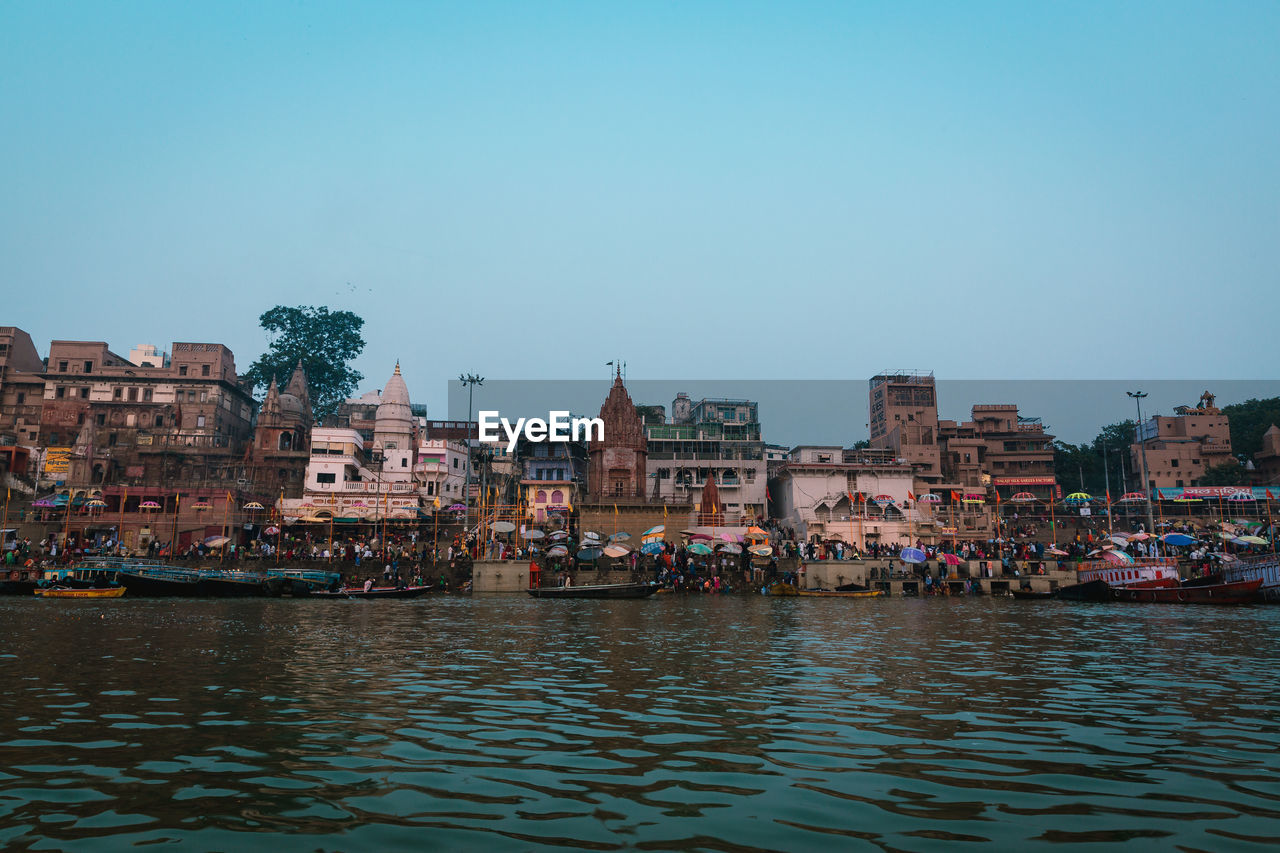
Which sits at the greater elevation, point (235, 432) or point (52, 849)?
point (235, 432)

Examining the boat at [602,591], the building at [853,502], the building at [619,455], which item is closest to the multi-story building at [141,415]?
the building at [619,455]

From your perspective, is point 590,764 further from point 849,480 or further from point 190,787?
point 849,480

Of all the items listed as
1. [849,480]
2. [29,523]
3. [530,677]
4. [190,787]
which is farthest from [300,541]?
[190,787]

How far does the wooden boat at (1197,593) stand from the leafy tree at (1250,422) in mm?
51435

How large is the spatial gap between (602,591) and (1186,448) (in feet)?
209

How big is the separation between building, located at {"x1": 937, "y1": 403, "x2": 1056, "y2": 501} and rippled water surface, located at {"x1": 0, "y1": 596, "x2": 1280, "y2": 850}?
61.4 m

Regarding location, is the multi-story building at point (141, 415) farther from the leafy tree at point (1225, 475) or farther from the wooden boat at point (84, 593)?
the leafy tree at point (1225, 475)

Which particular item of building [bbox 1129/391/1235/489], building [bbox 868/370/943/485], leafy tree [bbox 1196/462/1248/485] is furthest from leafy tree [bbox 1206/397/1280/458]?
building [bbox 868/370/943/485]

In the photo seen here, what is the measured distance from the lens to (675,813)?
20.6ft

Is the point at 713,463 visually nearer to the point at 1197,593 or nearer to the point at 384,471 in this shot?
the point at 384,471

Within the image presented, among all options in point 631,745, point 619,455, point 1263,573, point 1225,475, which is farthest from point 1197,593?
point 1225,475

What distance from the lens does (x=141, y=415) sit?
71.2 meters

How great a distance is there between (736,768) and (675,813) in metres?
1.61

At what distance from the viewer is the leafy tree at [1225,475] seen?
75750 mm
